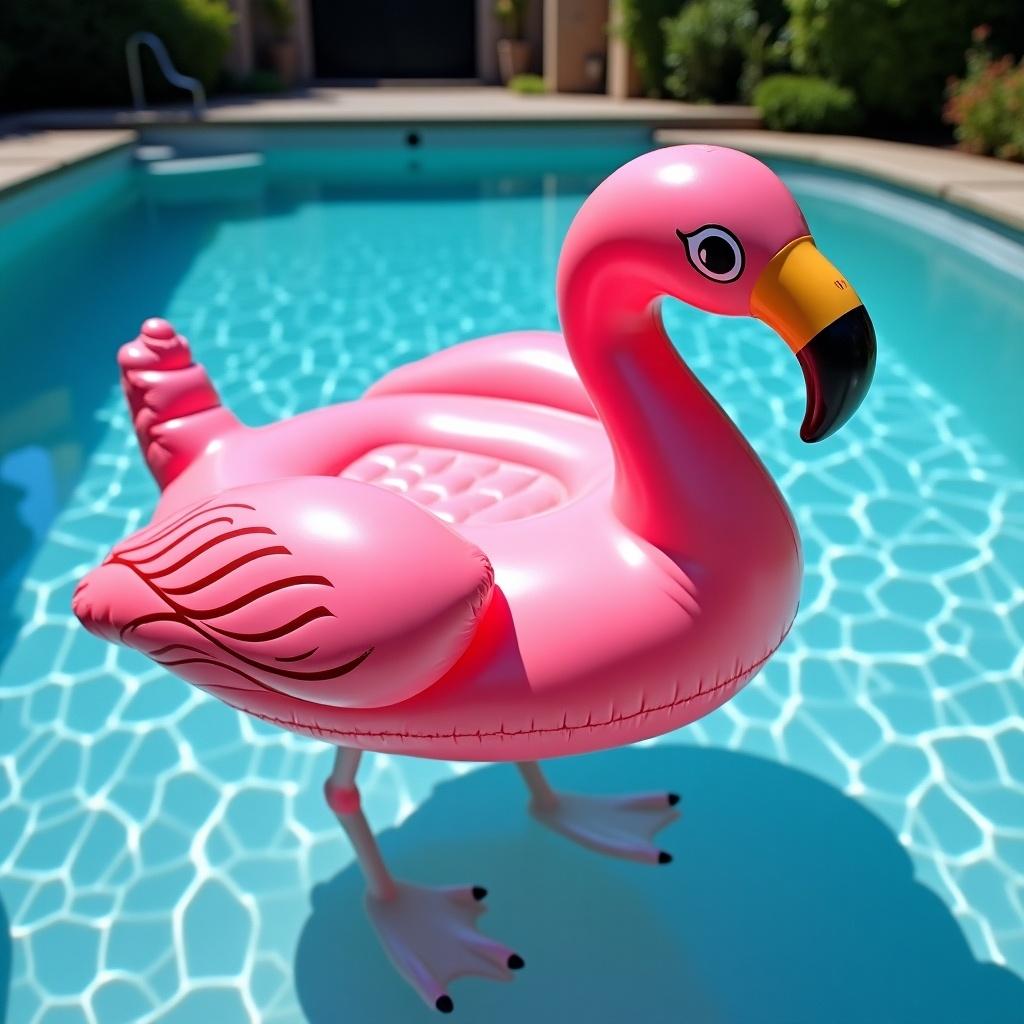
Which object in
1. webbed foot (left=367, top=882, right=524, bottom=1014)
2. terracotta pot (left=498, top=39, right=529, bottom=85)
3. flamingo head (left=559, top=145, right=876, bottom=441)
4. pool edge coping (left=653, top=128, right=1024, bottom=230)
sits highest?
terracotta pot (left=498, top=39, right=529, bottom=85)

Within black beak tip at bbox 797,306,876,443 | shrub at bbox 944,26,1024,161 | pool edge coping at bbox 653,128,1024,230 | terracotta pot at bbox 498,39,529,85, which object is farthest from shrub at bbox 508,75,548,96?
black beak tip at bbox 797,306,876,443

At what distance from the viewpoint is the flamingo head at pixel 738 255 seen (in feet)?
3.52

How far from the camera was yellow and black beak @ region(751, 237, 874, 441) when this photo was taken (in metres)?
1.07

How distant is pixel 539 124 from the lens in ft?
34.5

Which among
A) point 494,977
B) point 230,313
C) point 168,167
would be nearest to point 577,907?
point 494,977

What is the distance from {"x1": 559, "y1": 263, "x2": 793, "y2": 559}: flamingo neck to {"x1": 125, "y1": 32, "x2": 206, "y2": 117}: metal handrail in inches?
418

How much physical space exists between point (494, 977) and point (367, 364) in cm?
356

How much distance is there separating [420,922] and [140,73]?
43.4ft

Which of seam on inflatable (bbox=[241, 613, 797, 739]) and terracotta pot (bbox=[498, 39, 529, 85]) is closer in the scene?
seam on inflatable (bbox=[241, 613, 797, 739])

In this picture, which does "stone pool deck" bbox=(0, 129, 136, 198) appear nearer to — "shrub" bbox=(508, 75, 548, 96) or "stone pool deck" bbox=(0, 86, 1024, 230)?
"stone pool deck" bbox=(0, 86, 1024, 230)

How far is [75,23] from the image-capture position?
11766 millimetres

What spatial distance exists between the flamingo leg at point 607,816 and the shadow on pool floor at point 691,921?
57 millimetres

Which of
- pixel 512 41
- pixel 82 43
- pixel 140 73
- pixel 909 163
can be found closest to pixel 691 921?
pixel 909 163

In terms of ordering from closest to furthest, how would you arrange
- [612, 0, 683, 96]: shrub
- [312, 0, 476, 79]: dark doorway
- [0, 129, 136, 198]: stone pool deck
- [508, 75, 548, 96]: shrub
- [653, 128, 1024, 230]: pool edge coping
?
[653, 128, 1024, 230]: pool edge coping → [0, 129, 136, 198]: stone pool deck → [612, 0, 683, 96]: shrub → [508, 75, 548, 96]: shrub → [312, 0, 476, 79]: dark doorway
